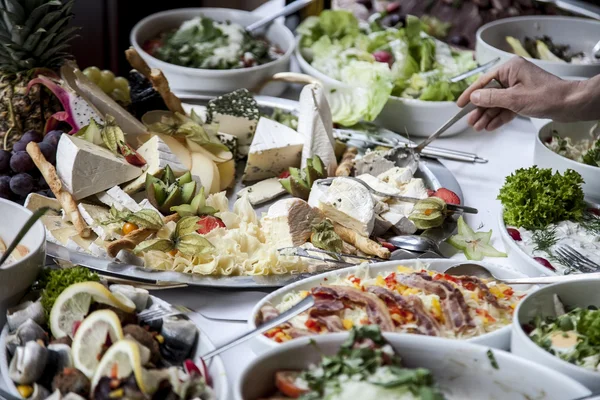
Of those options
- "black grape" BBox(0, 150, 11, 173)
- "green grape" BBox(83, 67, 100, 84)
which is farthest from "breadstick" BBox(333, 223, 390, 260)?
"green grape" BBox(83, 67, 100, 84)

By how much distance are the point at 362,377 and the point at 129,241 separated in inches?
32.2

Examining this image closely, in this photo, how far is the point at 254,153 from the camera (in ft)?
7.23

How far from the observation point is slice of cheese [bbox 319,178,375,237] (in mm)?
1852

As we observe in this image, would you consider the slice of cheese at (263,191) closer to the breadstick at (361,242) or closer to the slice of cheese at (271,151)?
the slice of cheese at (271,151)

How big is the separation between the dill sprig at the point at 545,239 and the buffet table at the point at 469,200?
3.8 inches

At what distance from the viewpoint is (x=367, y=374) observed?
1.14m

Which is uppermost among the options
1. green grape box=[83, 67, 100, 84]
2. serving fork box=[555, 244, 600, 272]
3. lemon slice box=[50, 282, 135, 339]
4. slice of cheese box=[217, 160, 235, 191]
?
lemon slice box=[50, 282, 135, 339]

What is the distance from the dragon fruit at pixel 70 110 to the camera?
2.09 meters

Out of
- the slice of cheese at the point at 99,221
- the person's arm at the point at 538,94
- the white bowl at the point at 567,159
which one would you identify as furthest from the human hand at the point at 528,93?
the slice of cheese at the point at 99,221

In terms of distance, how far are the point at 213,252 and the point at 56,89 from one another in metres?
0.75

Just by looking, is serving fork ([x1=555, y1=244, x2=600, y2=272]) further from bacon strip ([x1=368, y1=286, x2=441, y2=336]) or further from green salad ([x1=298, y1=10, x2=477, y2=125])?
green salad ([x1=298, y1=10, x2=477, y2=125])

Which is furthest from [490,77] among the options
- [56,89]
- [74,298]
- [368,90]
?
[74,298]

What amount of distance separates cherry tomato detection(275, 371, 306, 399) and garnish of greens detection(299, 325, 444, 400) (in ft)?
0.06

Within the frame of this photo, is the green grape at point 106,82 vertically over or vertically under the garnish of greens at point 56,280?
under
